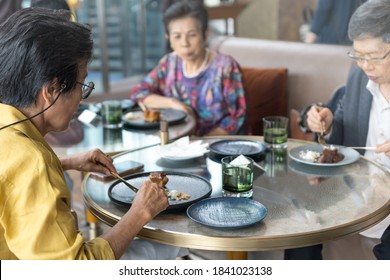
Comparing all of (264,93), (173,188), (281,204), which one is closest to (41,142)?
(173,188)

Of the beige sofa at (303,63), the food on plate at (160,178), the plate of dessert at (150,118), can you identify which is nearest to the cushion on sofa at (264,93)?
the beige sofa at (303,63)

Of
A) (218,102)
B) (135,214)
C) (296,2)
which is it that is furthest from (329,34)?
(135,214)

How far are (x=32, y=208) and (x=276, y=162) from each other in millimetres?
987

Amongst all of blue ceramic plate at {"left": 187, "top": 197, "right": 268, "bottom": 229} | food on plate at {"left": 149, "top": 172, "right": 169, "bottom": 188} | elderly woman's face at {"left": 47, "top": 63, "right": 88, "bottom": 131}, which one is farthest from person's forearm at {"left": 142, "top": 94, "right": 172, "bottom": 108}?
elderly woman's face at {"left": 47, "top": 63, "right": 88, "bottom": 131}

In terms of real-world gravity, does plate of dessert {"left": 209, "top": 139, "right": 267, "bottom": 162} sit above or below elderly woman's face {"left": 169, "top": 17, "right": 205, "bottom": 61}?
below

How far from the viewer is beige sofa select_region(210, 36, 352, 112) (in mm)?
2971

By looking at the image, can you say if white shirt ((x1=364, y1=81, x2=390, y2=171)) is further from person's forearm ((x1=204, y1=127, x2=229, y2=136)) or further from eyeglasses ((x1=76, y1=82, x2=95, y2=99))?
eyeglasses ((x1=76, y1=82, x2=95, y2=99))

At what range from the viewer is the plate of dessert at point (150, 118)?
2.38m

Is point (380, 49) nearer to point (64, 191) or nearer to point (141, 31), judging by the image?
point (64, 191)

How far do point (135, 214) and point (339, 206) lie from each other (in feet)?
1.85

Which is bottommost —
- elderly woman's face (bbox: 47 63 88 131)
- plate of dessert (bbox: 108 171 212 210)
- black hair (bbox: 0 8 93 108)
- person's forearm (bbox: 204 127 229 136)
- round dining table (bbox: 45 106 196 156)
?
person's forearm (bbox: 204 127 229 136)

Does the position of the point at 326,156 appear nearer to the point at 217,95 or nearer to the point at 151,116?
the point at 151,116

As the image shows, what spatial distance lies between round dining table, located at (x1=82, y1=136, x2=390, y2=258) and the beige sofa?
1.07 meters

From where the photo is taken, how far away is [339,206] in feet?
4.99
